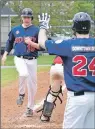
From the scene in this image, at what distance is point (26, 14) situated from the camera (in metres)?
8.20

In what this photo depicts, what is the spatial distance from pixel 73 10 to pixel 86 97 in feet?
104

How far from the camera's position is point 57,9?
3488 centimetres

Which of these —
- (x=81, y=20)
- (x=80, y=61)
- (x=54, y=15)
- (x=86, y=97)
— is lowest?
(x=54, y=15)

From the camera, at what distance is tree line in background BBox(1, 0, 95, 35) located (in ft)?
110

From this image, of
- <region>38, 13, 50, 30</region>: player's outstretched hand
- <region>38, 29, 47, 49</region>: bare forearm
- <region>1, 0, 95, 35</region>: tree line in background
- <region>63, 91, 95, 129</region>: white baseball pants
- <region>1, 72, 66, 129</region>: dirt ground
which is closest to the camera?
<region>63, 91, 95, 129</region>: white baseball pants

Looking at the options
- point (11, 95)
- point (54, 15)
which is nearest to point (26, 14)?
point (11, 95)

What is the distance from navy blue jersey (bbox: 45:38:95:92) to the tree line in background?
28551 mm

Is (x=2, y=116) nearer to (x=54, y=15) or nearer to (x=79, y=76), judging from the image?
(x=79, y=76)

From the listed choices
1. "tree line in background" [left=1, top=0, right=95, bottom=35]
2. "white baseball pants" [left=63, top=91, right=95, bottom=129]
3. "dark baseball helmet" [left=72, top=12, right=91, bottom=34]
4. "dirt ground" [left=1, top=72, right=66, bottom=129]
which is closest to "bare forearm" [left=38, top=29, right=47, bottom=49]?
"dark baseball helmet" [left=72, top=12, right=91, bottom=34]

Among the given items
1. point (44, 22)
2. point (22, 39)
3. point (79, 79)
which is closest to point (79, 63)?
point (79, 79)

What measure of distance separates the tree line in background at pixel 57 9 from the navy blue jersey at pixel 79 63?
93.7 feet

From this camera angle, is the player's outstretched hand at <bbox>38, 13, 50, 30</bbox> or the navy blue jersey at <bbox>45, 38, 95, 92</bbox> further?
the player's outstretched hand at <bbox>38, 13, 50, 30</bbox>

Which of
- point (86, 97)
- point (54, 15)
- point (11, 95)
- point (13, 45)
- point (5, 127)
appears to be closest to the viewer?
point (86, 97)

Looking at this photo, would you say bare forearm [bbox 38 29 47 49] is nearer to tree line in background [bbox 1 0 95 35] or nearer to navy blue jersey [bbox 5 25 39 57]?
navy blue jersey [bbox 5 25 39 57]
